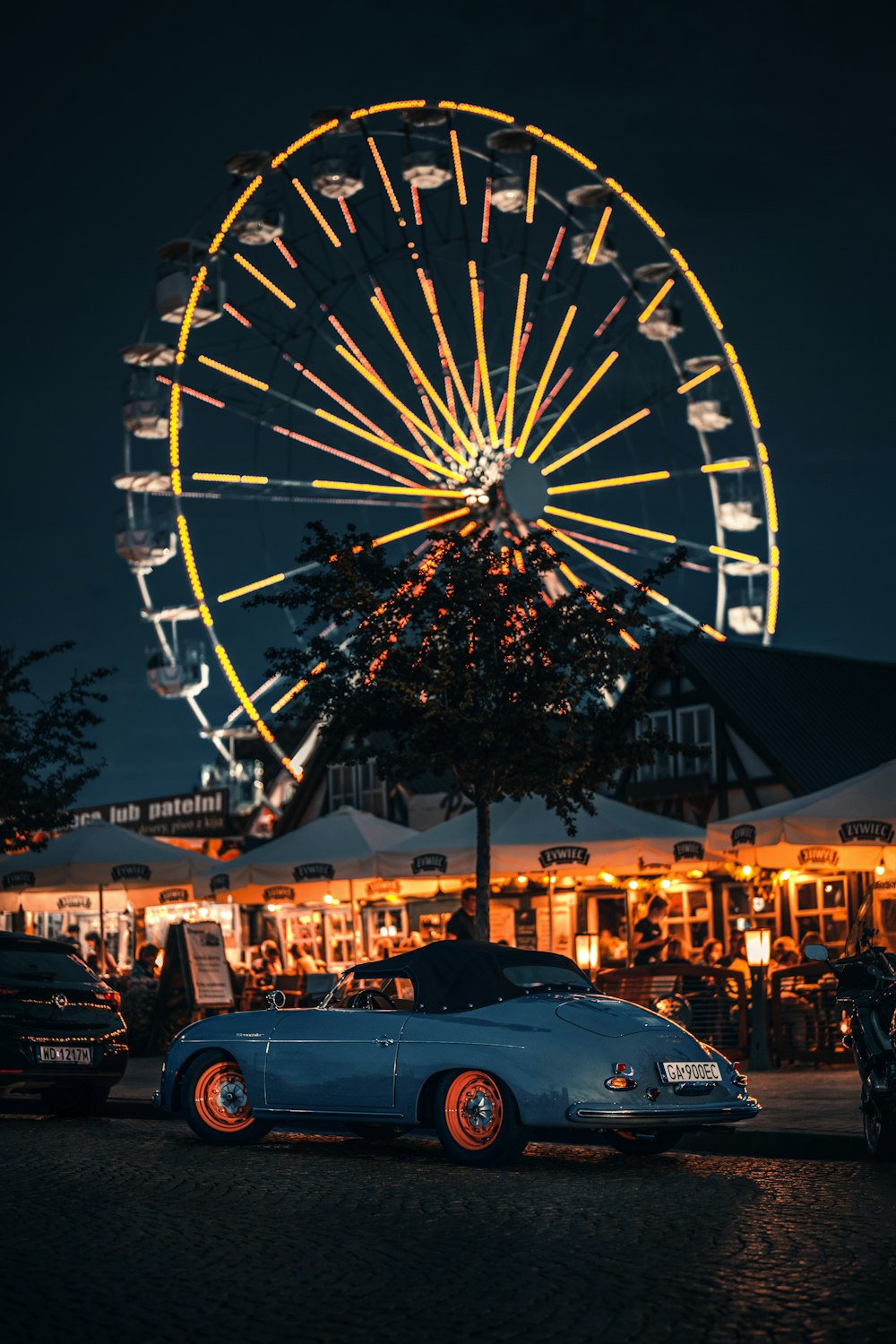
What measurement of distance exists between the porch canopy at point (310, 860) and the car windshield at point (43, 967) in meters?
7.64

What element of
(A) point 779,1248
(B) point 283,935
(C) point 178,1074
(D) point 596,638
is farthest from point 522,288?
(A) point 779,1248

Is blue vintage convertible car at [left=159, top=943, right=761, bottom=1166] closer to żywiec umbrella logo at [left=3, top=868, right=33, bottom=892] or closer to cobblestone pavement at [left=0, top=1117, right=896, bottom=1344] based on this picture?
cobblestone pavement at [left=0, top=1117, right=896, bottom=1344]

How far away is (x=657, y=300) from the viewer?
31.5 m

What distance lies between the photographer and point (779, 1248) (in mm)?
6859

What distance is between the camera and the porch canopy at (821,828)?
18094 millimetres

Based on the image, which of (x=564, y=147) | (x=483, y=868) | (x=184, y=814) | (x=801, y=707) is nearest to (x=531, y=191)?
(x=564, y=147)

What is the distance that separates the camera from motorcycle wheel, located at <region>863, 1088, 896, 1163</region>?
9.24 m

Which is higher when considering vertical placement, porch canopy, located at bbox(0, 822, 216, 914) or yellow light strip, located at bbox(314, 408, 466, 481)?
yellow light strip, located at bbox(314, 408, 466, 481)

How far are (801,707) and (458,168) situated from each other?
11987mm

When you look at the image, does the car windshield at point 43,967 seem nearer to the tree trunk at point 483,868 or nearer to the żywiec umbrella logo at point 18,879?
the tree trunk at point 483,868

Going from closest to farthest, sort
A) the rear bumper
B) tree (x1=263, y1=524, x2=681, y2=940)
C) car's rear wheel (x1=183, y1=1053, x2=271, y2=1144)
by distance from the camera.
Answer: the rear bumper
car's rear wheel (x1=183, y1=1053, x2=271, y2=1144)
tree (x1=263, y1=524, x2=681, y2=940)

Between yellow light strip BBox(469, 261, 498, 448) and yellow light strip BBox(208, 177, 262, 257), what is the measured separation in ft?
13.1

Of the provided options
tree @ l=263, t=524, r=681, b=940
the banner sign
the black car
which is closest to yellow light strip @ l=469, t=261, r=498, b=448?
tree @ l=263, t=524, r=681, b=940

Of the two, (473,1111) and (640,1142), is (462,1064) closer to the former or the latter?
(473,1111)
